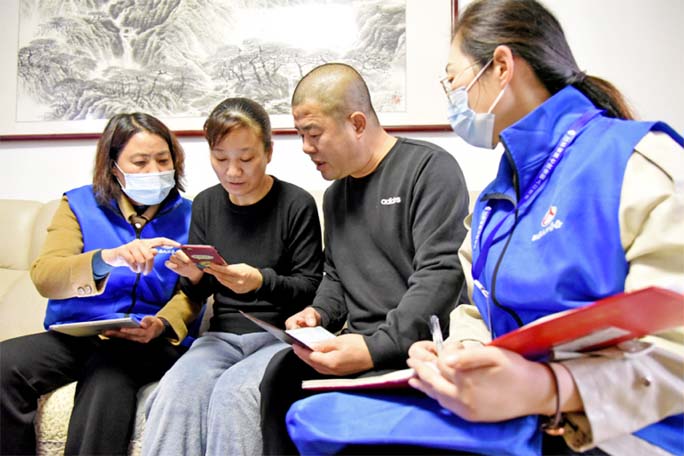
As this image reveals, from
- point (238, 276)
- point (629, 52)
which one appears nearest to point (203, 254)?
point (238, 276)

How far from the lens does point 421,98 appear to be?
7.30 ft

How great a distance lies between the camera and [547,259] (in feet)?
2.74

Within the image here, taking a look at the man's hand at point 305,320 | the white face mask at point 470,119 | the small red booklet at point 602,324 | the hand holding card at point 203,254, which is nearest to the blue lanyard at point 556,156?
the white face mask at point 470,119

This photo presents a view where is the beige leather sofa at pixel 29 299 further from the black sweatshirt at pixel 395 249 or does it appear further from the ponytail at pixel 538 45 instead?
the ponytail at pixel 538 45

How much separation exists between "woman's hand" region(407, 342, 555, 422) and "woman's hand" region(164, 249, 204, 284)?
3.43 ft

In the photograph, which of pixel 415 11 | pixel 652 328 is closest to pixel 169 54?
pixel 415 11

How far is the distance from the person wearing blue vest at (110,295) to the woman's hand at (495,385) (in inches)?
40.6

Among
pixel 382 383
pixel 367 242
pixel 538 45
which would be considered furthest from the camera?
pixel 367 242

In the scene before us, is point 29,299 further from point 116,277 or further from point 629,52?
point 629,52

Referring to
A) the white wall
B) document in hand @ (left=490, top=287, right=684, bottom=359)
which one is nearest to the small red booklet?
document in hand @ (left=490, top=287, right=684, bottom=359)

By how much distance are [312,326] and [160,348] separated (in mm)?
517

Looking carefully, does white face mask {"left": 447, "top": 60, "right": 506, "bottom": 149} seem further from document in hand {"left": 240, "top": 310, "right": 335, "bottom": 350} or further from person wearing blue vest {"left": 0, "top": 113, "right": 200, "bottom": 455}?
person wearing blue vest {"left": 0, "top": 113, "right": 200, "bottom": 455}

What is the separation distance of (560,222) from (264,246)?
1067mm

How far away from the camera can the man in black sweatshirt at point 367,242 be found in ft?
3.95
